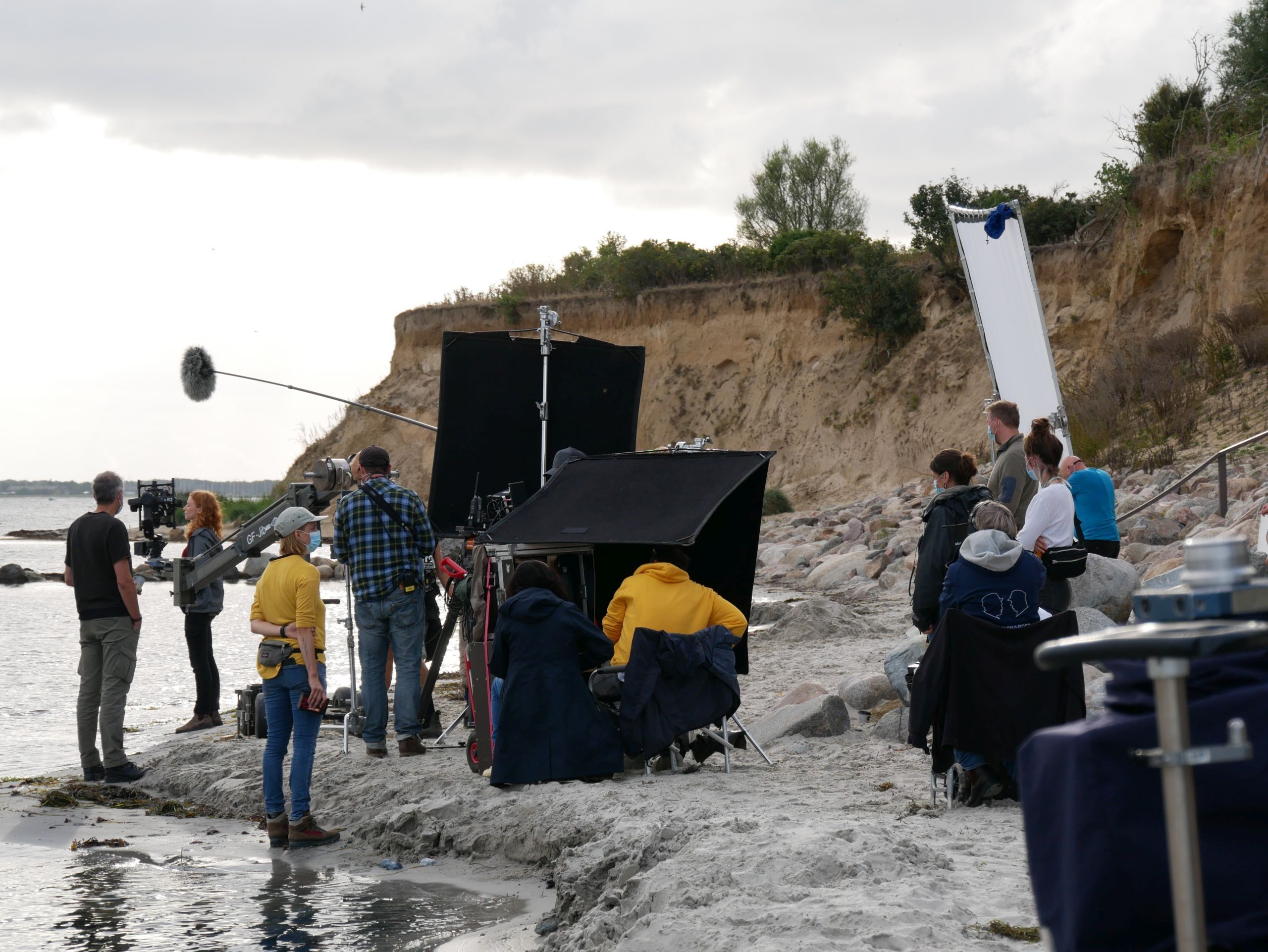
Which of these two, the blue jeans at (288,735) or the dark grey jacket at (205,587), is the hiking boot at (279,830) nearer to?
the blue jeans at (288,735)

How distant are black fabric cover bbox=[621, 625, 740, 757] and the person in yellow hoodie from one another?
142 mm

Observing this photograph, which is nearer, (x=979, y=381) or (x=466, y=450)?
(x=466, y=450)

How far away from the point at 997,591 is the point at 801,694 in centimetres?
307

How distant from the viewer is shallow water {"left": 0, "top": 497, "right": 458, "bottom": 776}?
10.5m

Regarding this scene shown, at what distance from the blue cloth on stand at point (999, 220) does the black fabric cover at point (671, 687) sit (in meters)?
6.96

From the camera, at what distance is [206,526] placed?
9617 mm

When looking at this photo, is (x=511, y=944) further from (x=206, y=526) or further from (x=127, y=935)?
(x=206, y=526)

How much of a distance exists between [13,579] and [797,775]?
3316cm

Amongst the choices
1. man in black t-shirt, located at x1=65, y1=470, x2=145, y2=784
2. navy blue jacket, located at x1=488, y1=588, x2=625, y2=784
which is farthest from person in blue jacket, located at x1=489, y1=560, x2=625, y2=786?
man in black t-shirt, located at x1=65, y1=470, x2=145, y2=784

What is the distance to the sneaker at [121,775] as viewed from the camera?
8242 millimetres

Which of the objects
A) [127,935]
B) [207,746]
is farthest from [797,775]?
[207,746]

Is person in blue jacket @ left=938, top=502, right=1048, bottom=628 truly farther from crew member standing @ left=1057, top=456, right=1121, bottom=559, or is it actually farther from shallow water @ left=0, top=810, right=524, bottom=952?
crew member standing @ left=1057, top=456, right=1121, bottom=559

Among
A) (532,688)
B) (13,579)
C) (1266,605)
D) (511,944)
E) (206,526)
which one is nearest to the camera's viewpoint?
(1266,605)

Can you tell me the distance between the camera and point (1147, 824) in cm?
185
